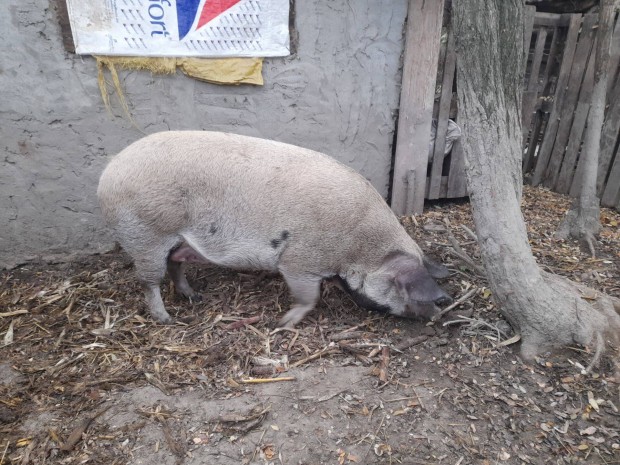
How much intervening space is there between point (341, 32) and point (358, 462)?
132 inches

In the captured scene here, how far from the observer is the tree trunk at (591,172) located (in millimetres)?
3501

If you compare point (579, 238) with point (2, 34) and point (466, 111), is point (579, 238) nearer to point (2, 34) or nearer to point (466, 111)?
point (466, 111)

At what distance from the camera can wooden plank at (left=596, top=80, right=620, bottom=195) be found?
4523 millimetres

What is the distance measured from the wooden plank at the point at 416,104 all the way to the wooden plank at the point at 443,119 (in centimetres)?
29

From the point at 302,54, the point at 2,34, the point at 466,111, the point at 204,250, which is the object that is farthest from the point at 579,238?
the point at 2,34

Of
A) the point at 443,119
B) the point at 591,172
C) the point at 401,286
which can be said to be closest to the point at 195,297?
the point at 401,286

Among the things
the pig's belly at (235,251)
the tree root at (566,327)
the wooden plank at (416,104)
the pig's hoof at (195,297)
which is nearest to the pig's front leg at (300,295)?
the pig's belly at (235,251)

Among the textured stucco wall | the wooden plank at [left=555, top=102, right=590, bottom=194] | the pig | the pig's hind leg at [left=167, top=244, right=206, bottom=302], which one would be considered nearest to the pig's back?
the pig

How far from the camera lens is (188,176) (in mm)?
2938

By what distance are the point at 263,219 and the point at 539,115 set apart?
13.5 ft

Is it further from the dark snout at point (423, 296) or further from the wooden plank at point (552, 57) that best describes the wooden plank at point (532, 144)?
the dark snout at point (423, 296)

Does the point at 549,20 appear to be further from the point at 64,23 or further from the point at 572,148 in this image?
the point at 64,23

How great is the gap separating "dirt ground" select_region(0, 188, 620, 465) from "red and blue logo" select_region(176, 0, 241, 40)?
214 cm

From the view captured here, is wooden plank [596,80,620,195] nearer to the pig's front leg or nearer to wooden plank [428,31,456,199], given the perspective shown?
wooden plank [428,31,456,199]
